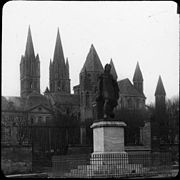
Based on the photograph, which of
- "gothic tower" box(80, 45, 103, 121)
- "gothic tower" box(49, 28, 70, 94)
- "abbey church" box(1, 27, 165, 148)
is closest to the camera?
"abbey church" box(1, 27, 165, 148)

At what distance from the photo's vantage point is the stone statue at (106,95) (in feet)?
59.1

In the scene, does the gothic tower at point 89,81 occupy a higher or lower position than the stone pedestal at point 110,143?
higher

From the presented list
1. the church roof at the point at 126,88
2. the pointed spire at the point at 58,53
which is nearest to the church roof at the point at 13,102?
the church roof at the point at 126,88

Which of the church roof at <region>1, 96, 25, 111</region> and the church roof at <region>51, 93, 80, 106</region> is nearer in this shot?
the church roof at <region>1, 96, 25, 111</region>

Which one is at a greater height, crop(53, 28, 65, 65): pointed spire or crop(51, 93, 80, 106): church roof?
crop(53, 28, 65, 65): pointed spire

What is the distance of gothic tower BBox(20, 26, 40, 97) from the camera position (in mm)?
124938

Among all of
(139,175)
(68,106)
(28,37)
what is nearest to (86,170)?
(139,175)

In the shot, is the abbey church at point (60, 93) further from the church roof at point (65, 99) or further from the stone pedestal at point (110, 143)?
the stone pedestal at point (110, 143)

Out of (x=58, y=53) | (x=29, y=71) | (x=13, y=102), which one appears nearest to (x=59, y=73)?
(x=58, y=53)

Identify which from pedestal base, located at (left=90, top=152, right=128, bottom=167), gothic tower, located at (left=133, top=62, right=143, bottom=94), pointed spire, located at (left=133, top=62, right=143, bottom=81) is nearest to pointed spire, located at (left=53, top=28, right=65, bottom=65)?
pointed spire, located at (left=133, top=62, right=143, bottom=81)

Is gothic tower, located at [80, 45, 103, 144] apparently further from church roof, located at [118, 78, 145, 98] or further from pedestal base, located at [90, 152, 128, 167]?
pedestal base, located at [90, 152, 128, 167]

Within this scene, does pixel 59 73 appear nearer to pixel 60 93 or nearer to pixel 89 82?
pixel 60 93

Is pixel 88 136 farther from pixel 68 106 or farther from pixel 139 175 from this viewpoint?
pixel 68 106

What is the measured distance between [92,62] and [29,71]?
26489mm
